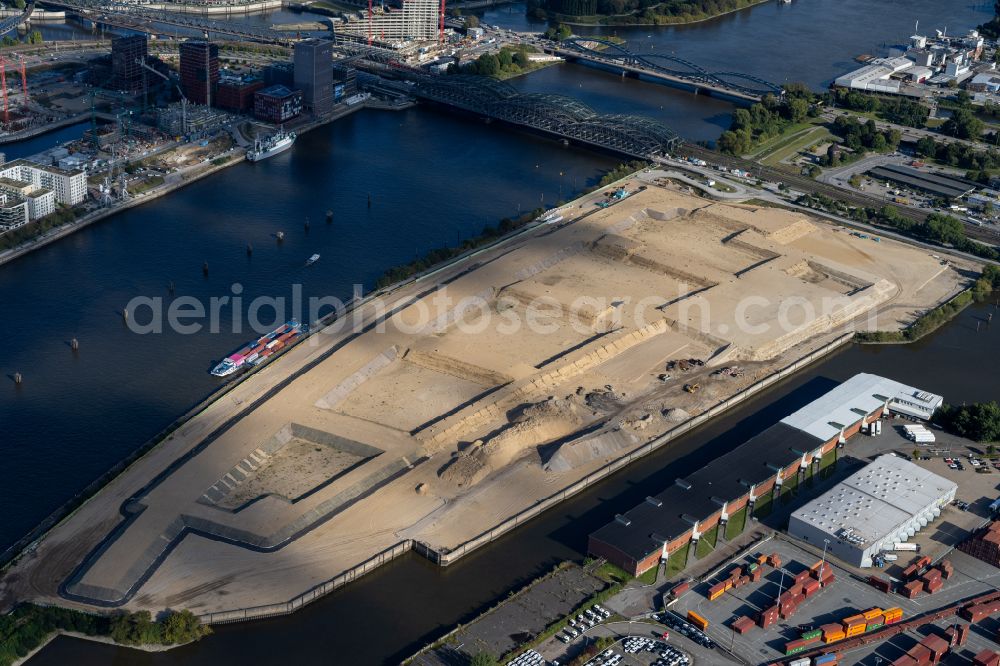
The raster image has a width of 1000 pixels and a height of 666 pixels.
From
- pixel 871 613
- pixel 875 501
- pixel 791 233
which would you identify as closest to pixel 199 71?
pixel 791 233

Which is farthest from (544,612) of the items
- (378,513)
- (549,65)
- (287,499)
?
(549,65)

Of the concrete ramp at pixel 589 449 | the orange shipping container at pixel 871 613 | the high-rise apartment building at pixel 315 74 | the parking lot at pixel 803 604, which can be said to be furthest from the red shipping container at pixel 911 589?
the high-rise apartment building at pixel 315 74

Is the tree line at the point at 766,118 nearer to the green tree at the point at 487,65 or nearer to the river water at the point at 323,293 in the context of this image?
the river water at the point at 323,293

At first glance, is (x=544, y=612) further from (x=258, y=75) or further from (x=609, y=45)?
(x=609, y=45)

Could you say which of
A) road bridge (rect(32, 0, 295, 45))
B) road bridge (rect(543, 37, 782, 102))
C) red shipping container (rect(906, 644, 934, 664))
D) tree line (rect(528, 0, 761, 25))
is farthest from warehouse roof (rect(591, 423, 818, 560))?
tree line (rect(528, 0, 761, 25))

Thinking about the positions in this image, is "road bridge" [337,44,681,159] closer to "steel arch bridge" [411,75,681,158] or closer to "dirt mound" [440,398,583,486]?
"steel arch bridge" [411,75,681,158]
